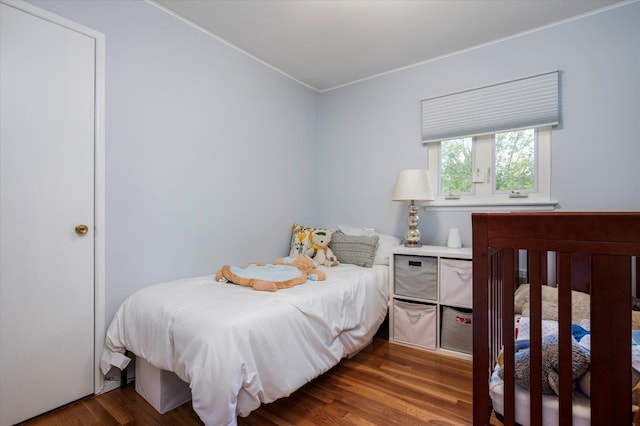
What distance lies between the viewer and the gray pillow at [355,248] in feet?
8.63

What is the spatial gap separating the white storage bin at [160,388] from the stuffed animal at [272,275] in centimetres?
59

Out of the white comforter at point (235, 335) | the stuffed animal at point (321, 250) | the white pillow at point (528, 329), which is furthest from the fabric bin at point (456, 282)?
the white pillow at point (528, 329)

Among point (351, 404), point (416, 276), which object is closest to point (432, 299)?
point (416, 276)

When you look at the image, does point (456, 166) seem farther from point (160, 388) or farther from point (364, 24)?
point (160, 388)

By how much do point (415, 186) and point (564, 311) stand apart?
6.00 feet

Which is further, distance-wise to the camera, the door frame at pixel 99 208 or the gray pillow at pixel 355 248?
the gray pillow at pixel 355 248

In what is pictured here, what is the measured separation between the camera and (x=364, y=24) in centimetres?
225

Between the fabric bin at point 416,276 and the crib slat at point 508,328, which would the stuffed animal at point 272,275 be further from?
the crib slat at point 508,328

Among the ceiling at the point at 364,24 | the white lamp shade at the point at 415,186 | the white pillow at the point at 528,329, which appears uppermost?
the ceiling at the point at 364,24

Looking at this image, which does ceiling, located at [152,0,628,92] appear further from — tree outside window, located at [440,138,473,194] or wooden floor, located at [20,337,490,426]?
wooden floor, located at [20,337,490,426]

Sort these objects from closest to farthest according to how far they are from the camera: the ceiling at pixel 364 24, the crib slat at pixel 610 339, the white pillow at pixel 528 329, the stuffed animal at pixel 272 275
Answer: the crib slat at pixel 610 339 → the white pillow at pixel 528 329 → the stuffed animal at pixel 272 275 → the ceiling at pixel 364 24

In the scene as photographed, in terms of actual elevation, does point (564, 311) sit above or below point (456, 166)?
below

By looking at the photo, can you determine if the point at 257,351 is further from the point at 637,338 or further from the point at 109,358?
the point at 637,338

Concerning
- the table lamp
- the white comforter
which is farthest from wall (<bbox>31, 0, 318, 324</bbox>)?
the table lamp
